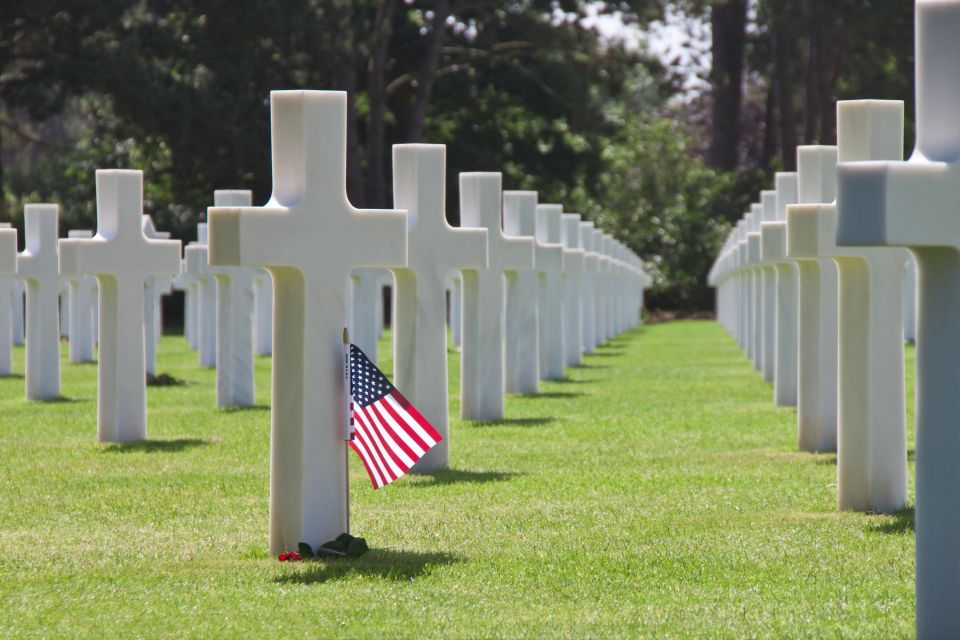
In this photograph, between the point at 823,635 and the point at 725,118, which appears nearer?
Answer: the point at 823,635

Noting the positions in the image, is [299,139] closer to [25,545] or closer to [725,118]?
[25,545]

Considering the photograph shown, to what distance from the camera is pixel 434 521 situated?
10.2m

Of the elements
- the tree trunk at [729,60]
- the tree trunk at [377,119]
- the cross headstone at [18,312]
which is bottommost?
the cross headstone at [18,312]

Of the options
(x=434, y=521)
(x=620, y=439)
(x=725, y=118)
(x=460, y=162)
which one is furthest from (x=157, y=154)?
(x=434, y=521)

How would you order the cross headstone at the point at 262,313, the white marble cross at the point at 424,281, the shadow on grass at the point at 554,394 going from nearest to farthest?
1. the white marble cross at the point at 424,281
2. the shadow on grass at the point at 554,394
3. the cross headstone at the point at 262,313

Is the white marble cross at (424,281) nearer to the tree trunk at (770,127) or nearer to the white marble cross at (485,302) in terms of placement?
the white marble cross at (485,302)

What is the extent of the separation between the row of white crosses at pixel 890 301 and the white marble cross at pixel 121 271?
517 centimetres

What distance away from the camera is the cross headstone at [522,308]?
1961 cm

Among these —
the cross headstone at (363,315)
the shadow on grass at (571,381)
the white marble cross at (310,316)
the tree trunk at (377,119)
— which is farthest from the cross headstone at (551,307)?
the tree trunk at (377,119)

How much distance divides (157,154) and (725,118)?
2482 cm

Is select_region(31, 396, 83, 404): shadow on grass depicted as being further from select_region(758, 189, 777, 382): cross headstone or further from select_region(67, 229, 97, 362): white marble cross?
select_region(758, 189, 777, 382): cross headstone

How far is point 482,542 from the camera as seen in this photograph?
938 cm

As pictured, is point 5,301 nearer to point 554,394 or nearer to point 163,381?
point 163,381

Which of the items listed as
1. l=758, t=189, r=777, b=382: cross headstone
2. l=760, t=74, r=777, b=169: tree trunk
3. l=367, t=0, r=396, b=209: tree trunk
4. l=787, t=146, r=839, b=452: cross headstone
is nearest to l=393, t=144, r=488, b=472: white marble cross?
l=787, t=146, r=839, b=452: cross headstone
